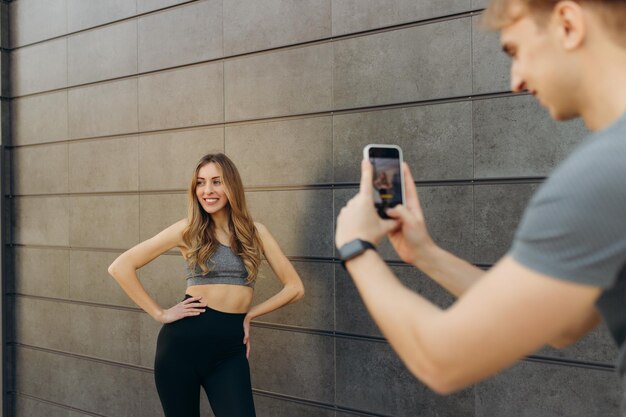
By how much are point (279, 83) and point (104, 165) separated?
7.02 ft

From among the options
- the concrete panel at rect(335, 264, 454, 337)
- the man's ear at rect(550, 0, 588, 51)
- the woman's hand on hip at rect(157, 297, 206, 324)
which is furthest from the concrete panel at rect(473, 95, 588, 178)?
the man's ear at rect(550, 0, 588, 51)

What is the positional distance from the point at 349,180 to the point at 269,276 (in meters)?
0.99

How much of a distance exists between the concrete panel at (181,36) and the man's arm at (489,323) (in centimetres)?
434

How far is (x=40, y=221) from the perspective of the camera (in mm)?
6832

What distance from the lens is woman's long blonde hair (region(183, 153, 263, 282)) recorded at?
4.29m

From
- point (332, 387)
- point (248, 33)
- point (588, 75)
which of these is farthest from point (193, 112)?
point (588, 75)

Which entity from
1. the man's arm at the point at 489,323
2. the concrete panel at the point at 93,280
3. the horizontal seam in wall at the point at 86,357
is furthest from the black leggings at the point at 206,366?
the man's arm at the point at 489,323

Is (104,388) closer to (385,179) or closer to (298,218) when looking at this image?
(298,218)

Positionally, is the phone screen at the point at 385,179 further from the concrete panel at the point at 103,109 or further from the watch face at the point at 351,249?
the concrete panel at the point at 103,109

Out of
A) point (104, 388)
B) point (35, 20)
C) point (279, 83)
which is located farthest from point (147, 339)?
point (35, 20)

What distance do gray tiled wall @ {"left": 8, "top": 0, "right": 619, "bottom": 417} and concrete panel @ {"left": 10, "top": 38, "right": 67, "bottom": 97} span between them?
0.06 feet

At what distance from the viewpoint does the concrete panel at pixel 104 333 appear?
5.92 m

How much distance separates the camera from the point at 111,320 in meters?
6.11

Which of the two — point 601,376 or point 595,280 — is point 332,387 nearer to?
point 601,376
